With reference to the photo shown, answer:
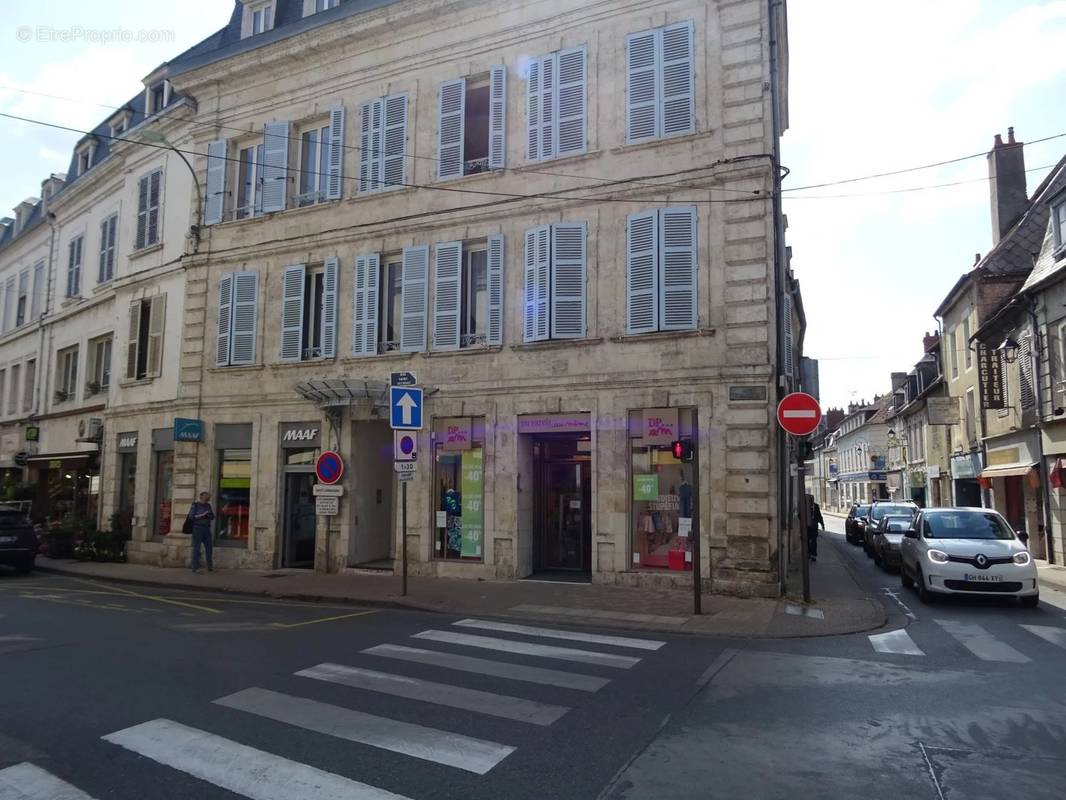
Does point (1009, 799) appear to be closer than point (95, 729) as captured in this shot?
Yes

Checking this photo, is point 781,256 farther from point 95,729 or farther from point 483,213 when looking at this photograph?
point 95,729

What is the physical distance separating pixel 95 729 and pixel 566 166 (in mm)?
11339

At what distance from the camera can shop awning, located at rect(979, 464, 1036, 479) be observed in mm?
20188

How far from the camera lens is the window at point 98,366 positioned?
22464 millimetres

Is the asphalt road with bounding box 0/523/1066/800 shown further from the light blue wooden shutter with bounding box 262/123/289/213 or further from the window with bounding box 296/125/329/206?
the light blue wooden shutter with bounding box 262/123/289/213

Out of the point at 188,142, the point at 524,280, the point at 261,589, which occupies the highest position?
the point at 188,142

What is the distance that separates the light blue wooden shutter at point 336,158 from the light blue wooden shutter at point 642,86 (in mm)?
6471

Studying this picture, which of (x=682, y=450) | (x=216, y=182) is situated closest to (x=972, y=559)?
(x=682, y=450)

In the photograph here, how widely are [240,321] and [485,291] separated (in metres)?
6.26

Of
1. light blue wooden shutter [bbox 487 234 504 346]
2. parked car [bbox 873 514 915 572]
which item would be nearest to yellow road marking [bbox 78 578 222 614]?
light blue wooden shutter [bbox 487 234 504 346]

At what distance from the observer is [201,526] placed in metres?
15.8

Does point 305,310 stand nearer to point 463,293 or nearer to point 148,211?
point 463,293

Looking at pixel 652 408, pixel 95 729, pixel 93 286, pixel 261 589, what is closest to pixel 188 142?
pixel 93 286

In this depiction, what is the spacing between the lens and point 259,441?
16484mm
